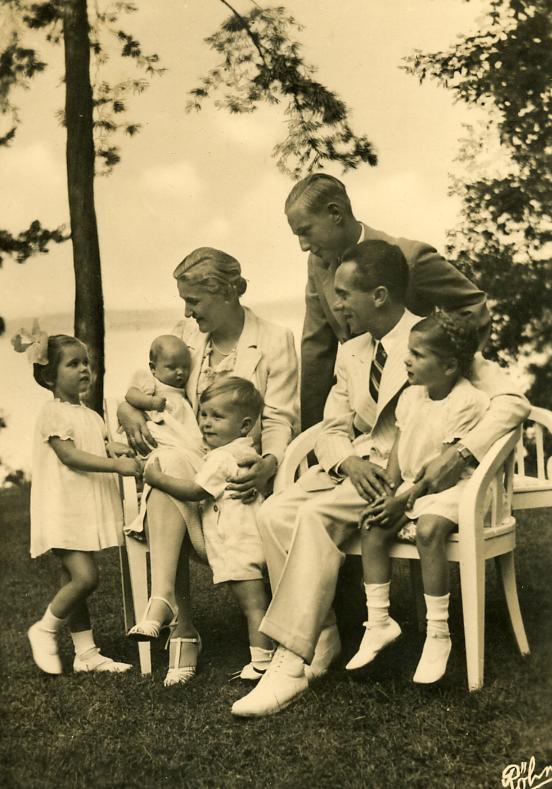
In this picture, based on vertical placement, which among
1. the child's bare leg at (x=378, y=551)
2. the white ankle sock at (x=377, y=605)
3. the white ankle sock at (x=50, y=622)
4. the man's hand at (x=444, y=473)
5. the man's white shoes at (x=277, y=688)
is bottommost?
the man's white shoes at (x=277, y=688)

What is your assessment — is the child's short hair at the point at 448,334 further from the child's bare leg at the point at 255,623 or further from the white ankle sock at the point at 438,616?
the child's bare leg at the point at 255,623

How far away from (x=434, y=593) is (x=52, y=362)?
1.78m

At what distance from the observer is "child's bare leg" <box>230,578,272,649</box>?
128 inches

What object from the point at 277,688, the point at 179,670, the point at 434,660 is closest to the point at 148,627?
the point at 179,670

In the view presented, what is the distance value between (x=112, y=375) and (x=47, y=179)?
879mm

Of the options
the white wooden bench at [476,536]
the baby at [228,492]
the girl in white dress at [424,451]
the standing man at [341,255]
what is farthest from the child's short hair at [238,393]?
the girl in white dress at [424,451]

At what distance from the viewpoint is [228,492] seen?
133 inches

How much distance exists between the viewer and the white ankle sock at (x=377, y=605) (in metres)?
3.04

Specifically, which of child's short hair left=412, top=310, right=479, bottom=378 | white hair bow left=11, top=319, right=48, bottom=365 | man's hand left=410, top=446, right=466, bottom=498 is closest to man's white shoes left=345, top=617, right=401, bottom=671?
man's hand left=410, top=446, right=466, bottom=498

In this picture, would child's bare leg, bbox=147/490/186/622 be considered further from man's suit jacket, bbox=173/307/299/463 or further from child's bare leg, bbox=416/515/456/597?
child's bare leg, bbox=416/515/456/597

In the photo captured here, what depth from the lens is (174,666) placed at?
3.41 meters

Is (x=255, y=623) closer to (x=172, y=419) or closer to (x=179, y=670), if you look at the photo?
(x=179, y=670)

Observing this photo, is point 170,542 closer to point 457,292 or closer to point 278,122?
point 457,292

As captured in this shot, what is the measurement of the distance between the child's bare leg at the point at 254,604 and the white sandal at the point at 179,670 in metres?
0.30
